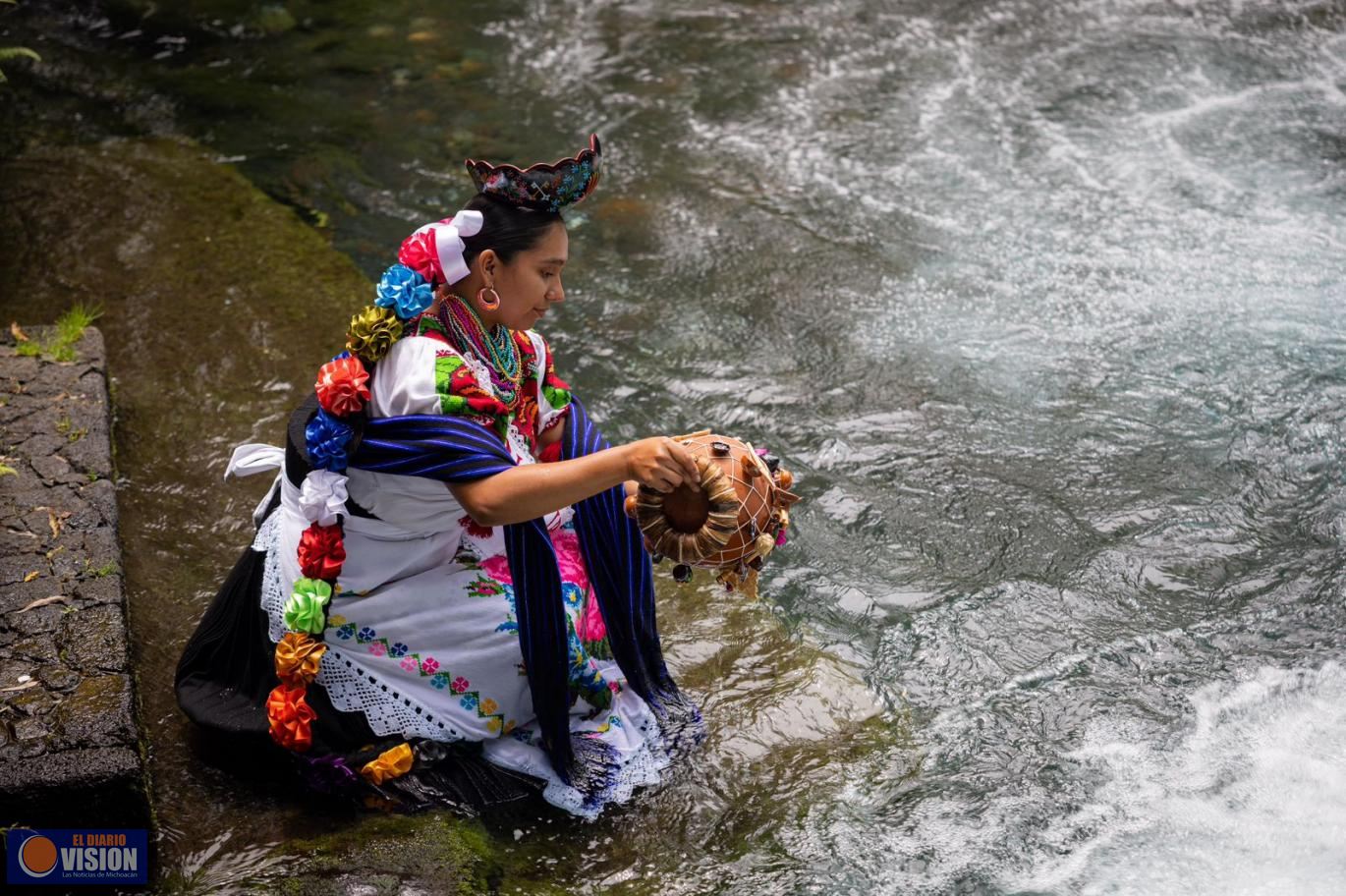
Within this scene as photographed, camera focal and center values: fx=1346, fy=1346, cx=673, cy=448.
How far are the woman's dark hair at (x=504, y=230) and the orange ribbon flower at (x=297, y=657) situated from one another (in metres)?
1.02

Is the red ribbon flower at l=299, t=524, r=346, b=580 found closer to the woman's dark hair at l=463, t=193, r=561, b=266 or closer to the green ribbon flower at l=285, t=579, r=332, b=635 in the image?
the green ribbon flower at l=285, t=579, r=332, b=635

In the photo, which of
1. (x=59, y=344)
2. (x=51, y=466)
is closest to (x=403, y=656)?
(x=51, y=466)

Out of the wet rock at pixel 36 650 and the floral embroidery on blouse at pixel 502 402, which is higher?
the floral embroidery on blouse at pixel 502 402

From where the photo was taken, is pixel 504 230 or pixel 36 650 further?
pixel 36 650

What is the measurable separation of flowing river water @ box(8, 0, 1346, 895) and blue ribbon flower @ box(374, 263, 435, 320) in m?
1.32

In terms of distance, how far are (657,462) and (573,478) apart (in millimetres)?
194

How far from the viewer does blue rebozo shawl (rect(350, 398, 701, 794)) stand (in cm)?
312

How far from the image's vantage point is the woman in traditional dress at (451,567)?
3166 millimetres

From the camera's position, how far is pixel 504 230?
326 centimetres

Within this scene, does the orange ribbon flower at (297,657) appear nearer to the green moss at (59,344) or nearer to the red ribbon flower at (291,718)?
the red ribbon flower at (291,718)

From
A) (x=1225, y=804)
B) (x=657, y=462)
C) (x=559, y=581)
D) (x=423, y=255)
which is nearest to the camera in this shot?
A: (x=657, y=462)

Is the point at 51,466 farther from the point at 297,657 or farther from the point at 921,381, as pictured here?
the point at 921,381

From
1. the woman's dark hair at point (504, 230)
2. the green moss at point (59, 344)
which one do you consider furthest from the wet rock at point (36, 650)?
the green moss at point (59, 344)

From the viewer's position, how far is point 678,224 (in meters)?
6.67
